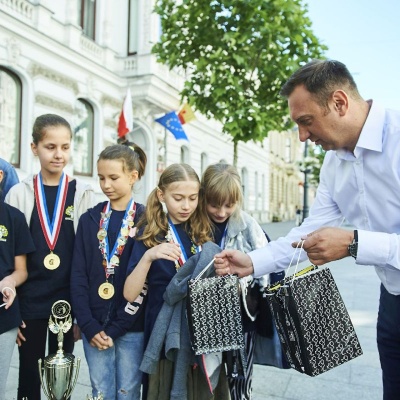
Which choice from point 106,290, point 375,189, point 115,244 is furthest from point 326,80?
point 106,290

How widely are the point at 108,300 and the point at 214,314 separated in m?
0.67

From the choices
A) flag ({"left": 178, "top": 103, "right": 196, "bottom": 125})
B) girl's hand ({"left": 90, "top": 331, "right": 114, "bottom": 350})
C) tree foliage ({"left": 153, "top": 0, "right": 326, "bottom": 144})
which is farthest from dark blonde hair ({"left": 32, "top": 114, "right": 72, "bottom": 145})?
flag ({"left": 178, "top": 103, "right": 196, "bottom": 125})

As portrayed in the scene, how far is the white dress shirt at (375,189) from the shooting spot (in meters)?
1.79

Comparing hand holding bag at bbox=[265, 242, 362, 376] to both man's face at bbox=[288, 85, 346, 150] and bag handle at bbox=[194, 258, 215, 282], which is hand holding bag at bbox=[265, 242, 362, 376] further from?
man's face at bbox=[288, 85, 346, 150]

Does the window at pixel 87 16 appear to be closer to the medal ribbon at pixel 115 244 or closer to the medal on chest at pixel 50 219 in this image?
the medal on chest at pixel 50 219

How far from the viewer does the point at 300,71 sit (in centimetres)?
199

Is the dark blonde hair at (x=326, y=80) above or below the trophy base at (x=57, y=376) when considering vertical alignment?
above

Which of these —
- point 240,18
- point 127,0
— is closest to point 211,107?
point 240,18

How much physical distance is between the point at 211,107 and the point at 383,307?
7.63m

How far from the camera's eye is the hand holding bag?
6.14 feet

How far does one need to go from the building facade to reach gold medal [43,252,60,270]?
7812 millimetres

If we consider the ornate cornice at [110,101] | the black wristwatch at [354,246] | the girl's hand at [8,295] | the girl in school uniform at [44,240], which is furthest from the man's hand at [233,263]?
the ornate cornice at [110,101]

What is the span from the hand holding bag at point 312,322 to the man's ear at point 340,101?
75 cm

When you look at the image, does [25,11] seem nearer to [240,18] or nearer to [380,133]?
[240,18]
